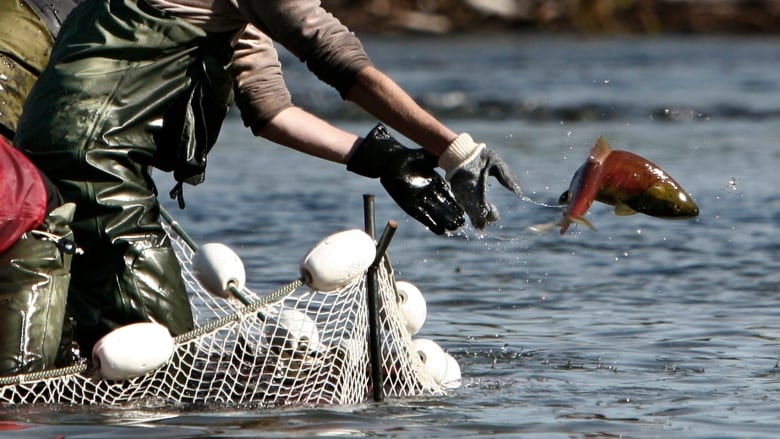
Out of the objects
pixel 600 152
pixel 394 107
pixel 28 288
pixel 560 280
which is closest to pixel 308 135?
pixel 394 107

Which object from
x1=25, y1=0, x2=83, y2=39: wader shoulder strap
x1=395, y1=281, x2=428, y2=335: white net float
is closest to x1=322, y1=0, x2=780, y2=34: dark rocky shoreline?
x1=25, y1=0, x2=83, y2=39: wader shoulder strap

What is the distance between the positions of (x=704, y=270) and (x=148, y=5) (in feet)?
14.9

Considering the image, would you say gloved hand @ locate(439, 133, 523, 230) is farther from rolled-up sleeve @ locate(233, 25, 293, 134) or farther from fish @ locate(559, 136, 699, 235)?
rolled-up sleeve @ locate(233, 25, 293, 134)

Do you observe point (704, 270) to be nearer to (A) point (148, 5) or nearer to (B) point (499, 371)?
(B) point (499, 371)

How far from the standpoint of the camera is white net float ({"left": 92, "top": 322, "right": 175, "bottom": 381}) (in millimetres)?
5137

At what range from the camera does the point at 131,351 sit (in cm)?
514

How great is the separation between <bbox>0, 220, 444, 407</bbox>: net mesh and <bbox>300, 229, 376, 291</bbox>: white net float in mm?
85

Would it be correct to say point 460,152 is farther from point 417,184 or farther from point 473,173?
point 417,184

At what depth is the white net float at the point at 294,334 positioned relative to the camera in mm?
5652

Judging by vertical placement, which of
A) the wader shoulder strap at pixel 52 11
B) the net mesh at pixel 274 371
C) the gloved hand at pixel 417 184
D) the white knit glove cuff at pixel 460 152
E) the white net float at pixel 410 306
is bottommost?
the net mesh at pixel 274 371

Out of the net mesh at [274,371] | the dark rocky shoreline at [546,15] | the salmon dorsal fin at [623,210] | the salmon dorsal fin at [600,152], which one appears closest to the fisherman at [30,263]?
the net mesh at [274,371]

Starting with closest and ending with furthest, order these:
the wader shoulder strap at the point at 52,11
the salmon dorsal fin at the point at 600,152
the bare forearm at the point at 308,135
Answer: the salmon dorsal fin at the point at 600,152 → the bare forearm at the point at 308,135 → the wader shoulder strap at the point at 52,11

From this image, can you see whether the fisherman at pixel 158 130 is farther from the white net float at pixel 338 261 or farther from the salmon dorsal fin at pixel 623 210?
the salmon dorsal fin at pixel 623 210

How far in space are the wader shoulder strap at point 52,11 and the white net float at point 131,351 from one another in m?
1.62
